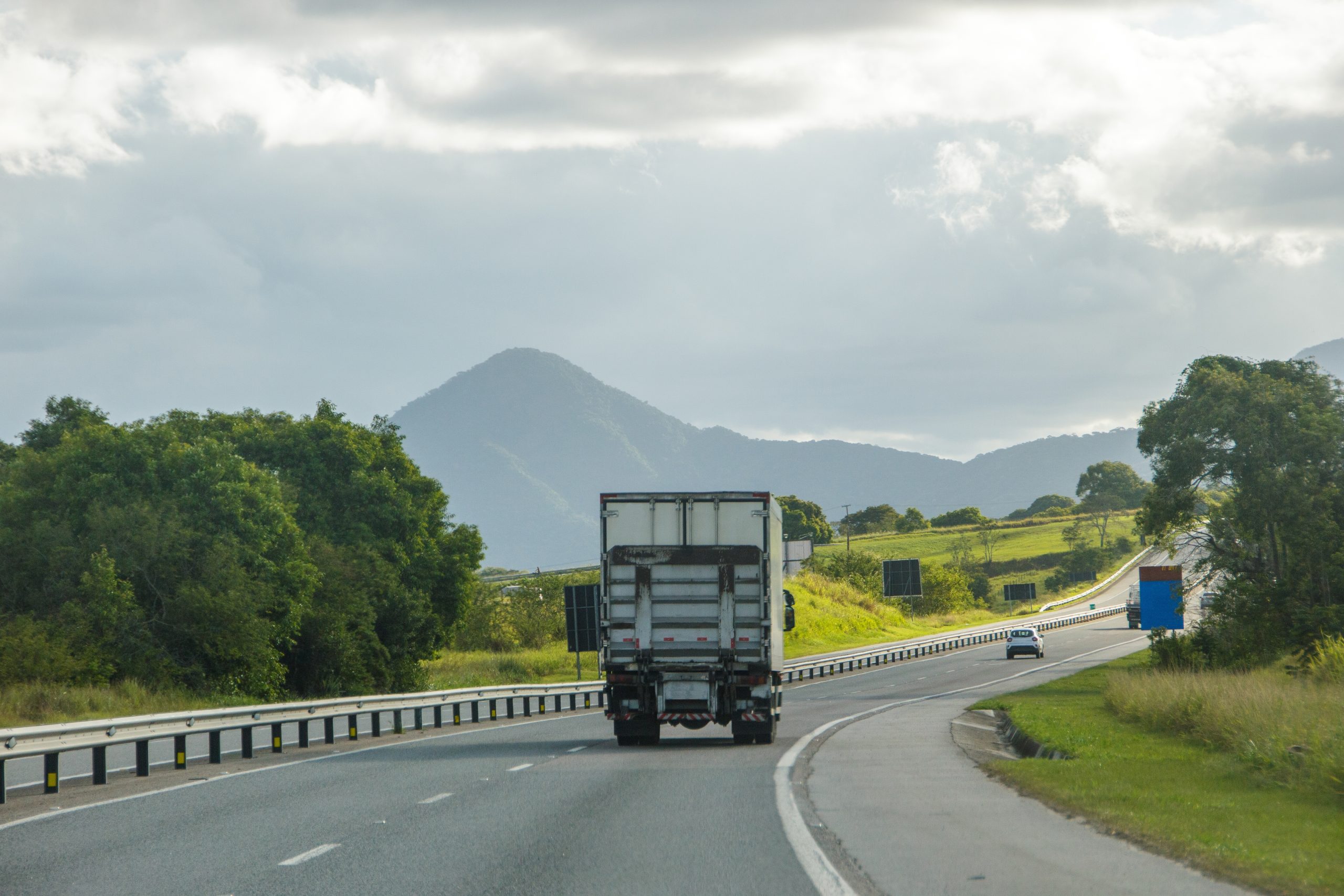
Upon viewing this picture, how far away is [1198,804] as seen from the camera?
1288cm

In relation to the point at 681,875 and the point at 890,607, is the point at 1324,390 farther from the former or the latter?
the point at 890,607

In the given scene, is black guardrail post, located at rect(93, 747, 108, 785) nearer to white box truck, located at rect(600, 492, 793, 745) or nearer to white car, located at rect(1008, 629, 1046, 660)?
white box truck, located at rect(600, 492, 793, 745)

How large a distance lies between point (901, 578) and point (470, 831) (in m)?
85.8

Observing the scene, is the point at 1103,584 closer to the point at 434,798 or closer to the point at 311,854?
the point at 434,798

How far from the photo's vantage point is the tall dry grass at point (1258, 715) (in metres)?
14.1

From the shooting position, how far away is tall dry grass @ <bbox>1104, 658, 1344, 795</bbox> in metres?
14.1

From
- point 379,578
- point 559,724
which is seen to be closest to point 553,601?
point 379,578

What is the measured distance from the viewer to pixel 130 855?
1098 centimetres

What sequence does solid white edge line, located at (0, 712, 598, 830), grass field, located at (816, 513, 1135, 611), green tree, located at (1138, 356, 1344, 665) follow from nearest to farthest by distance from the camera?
solid white edge line, located at (0, 712, 598, 830) < green tree, located at (1138, 356, 1344, 665) < grass field, located at (816, 513, 1135, 611)

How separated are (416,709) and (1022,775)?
16.3m

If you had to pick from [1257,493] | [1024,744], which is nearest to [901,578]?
[1257,493]

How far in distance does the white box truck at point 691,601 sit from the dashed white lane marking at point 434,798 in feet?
22.2

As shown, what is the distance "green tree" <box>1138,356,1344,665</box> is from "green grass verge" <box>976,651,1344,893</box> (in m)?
17.4

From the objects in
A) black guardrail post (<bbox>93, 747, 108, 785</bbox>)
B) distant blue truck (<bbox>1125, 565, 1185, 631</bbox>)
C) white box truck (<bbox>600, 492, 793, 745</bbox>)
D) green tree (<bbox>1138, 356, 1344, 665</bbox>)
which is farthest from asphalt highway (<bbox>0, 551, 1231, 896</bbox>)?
distant blue truck (<bbox>1125, 565, 1185, 631</bbox>)
